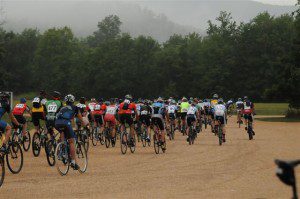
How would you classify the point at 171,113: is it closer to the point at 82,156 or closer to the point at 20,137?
the point at 20,137

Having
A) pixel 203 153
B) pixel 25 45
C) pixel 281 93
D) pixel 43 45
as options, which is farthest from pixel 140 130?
pixel 25 45

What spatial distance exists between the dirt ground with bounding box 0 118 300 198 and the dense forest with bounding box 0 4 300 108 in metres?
83.6

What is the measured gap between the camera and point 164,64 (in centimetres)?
11400

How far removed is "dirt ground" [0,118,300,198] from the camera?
11016 mm

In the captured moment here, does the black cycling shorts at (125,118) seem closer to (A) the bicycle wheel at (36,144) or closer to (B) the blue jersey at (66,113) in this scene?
(A) the bicycle wheel at (36,144)

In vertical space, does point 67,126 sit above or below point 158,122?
above

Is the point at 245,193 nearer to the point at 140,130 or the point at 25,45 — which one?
the point at 140,130

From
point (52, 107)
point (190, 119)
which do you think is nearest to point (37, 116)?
point (52, 107)

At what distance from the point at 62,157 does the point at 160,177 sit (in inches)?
91.4

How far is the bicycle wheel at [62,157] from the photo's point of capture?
13766 millimetres

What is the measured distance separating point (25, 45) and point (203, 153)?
117551 millimetres

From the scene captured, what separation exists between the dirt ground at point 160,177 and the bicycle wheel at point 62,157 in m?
0.19

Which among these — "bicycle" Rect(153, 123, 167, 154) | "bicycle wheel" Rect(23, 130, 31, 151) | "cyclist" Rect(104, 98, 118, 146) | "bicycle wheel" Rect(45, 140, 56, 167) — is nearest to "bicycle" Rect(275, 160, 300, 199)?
"bicycle wheel" Rect(45, 140, 56, 167)

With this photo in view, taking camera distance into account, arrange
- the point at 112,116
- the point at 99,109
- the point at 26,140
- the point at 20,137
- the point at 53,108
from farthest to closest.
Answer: the point at 99,109 → the point at 112,116 → the point at 26,140 → the point at 20,137 → the point at 53,108
